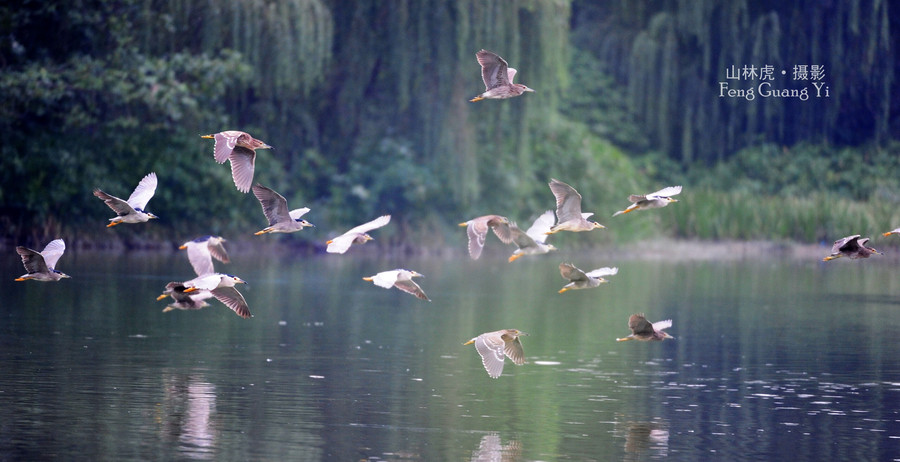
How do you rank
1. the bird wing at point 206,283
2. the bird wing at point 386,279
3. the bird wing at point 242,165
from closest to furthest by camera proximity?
the bird wing at point 206,283, the bird wing at point 242,165, the bird wing at point 386,279

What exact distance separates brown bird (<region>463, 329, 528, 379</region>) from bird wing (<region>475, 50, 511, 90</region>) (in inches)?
100

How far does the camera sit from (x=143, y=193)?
47.1 ft

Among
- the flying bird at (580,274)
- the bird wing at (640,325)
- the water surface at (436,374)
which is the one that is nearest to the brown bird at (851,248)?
the water surface at (436,374)

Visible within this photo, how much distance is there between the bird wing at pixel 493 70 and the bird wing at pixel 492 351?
2.59 m

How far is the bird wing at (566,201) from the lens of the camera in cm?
1404

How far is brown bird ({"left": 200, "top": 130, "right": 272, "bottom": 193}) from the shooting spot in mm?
13152

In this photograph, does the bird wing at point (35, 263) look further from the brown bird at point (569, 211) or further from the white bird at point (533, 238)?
the brown bird at point (569, 211)

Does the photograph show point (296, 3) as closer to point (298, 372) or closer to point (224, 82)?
point (224, 82)

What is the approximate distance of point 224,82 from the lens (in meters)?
31.6

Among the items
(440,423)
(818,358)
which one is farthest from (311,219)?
(440,423)

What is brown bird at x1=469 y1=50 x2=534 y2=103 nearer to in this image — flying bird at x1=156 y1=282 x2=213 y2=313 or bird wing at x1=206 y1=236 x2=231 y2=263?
bird wing at x1=206 y1=236 x2=231 y2=263

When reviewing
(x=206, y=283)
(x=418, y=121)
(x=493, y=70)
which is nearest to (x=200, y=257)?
(x=206, y=283)

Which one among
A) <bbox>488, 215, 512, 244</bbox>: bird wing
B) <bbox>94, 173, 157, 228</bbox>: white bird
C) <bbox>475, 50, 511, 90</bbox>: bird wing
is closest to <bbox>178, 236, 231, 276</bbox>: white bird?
<bbox>94, 173, 157, 228</bbox>: white bird

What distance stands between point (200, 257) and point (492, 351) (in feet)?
9.44
